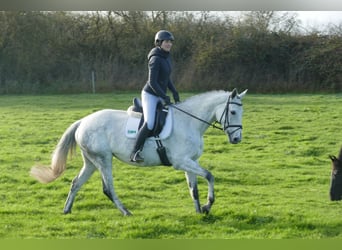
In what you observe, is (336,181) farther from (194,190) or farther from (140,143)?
(140,143)

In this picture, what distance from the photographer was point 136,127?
24.1ft

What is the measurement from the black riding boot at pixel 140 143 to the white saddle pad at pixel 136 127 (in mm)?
127

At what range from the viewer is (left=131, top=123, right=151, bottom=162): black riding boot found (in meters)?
7.19

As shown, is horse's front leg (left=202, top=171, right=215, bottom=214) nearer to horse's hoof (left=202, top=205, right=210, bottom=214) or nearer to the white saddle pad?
horse's hoof (left=202, top=205, right=210, bottom=214)

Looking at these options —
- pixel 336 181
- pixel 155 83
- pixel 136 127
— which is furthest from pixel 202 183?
pixel 155 83

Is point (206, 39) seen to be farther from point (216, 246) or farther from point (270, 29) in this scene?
point (216, 246)

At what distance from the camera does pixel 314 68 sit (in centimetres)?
1130

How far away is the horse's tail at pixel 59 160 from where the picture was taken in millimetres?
7812

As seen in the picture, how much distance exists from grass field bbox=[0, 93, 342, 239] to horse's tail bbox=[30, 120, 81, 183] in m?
0.42

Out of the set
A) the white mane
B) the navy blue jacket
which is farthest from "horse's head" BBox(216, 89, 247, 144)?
the navy blue jacket

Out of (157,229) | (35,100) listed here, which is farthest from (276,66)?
(157,229)

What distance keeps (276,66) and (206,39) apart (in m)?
1.41

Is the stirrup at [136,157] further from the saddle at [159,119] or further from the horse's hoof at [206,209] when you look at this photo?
the horse's hoof at [206,209]

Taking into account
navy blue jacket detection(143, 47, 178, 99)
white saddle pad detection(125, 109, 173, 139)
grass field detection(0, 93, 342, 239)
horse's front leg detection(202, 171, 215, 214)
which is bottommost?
grass field detection(0, 93, 342, 239)
